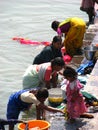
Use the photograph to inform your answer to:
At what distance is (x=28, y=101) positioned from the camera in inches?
322

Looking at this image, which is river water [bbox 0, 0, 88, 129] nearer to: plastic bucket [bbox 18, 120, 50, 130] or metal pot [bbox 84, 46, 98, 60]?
metal pot [bbox 84, 46, 98, 60]

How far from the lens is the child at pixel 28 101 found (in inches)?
315

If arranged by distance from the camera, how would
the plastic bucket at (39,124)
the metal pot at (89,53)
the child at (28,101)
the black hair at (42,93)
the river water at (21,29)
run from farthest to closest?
the river water at (21,29), the metal pot at (89,53), the child at (28,101), the black hair at (42,93), the plastic bucket at (39,124)

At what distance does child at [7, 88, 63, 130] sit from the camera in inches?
315

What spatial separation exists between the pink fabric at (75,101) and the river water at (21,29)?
2.09 meters

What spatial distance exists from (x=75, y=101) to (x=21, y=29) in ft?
31.2

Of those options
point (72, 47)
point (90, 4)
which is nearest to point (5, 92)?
point (72, 47)

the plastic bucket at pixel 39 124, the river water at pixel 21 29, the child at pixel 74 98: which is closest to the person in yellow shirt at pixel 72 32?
the river water at pixel 21 29

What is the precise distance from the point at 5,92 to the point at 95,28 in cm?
520

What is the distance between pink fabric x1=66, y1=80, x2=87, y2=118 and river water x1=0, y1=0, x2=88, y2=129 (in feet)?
6.87

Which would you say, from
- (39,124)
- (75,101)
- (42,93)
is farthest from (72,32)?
(39,124)

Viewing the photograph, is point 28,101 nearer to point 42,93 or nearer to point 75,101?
point 42,93

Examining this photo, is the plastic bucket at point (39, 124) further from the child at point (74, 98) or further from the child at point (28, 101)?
the child at point (74, 98)

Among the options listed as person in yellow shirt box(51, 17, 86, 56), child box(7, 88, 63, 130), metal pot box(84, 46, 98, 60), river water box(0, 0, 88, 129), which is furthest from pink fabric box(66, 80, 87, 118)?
person in yellow shirt box(51, 17, 86, 56)
